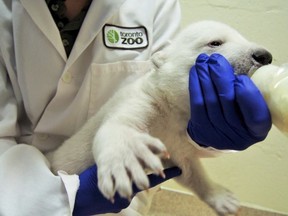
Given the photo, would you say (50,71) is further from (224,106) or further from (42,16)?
(224,106)

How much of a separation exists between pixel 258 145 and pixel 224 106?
41.2 inches

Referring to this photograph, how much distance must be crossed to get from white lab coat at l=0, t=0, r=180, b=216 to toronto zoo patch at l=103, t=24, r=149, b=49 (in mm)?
11

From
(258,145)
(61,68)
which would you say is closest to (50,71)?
(61,68)

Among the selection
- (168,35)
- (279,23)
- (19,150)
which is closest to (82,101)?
(19,150)

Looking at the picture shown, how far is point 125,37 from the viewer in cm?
108

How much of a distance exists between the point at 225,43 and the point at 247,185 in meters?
1.11

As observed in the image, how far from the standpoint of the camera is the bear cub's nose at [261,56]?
768 millimetres

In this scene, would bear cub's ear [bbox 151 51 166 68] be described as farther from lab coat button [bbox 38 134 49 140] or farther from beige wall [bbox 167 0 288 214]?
beige wall [bbox 167 0 288 214]

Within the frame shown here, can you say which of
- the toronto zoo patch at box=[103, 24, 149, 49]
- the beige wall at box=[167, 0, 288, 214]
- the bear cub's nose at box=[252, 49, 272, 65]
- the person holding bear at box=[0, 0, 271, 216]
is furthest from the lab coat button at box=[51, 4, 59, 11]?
the beige wall at box=[167, 0, 288, 214]

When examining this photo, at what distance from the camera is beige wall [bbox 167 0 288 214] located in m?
1.58

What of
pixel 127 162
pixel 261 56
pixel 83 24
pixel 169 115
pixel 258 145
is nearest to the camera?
pixel 127 162

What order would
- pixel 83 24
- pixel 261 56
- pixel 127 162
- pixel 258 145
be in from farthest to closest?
pixel 258 145, pixel 83 24, pixel 261 56, pixel 127 162

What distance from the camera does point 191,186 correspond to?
99cm

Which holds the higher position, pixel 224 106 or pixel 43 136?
pixel 224 106
